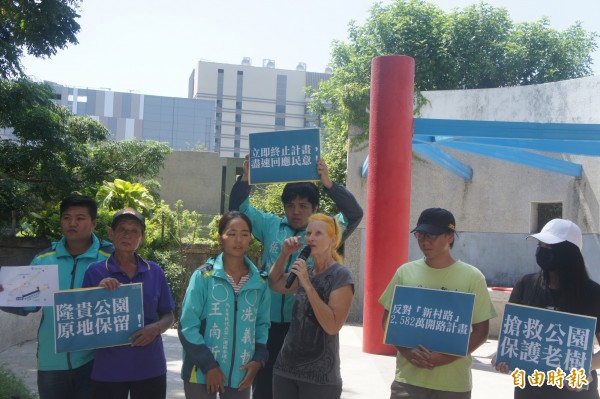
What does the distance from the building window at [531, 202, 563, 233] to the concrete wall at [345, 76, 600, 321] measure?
0.04m

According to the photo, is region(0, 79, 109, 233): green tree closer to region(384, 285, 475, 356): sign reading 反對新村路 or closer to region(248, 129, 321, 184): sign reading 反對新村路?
region(248, 129, 321, 184): sign reading 反對新村路

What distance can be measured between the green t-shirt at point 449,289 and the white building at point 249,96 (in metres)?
85.0

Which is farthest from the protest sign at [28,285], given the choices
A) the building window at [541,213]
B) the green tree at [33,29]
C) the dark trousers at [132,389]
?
the building window at [541,213]

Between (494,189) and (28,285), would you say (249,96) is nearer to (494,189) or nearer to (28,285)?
(494,189)

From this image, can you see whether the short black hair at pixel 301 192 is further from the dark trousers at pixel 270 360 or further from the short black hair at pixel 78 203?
the short black hair at pixel 78 203

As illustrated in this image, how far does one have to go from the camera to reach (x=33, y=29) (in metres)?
6.86

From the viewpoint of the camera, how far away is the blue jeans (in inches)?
137

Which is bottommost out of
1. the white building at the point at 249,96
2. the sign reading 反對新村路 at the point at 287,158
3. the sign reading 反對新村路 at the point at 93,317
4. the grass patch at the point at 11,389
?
the grass patch at the point at 11,389

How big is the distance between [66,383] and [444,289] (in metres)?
1.94

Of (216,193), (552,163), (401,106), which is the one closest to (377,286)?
(401,106)

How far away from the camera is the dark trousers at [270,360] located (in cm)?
388

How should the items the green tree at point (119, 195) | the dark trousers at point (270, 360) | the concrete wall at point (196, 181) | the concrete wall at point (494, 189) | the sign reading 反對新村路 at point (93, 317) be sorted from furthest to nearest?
the concrete wall at point (196, 181) → the green tree at point (119, 195) → the concrete wall at point (494, 189) → the dark trousers at point (270, 360) → the sign reading 反對新村路 at point (93, 317)

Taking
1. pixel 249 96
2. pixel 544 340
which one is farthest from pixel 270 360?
pixel 249 96

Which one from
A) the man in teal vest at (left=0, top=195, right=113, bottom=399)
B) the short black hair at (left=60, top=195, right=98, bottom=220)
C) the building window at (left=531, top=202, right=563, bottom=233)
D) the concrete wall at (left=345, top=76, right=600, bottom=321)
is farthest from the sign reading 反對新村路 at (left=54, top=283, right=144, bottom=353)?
the building window at (left=531, top=202, right=563, bottom=233)
